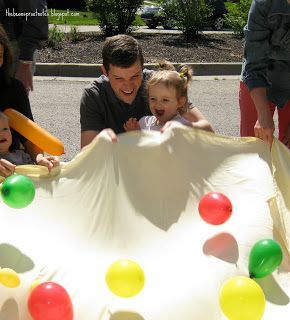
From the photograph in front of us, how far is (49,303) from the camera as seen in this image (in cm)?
217

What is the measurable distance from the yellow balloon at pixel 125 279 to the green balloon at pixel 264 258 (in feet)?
1.57

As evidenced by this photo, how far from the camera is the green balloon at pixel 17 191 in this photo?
8.65 ft

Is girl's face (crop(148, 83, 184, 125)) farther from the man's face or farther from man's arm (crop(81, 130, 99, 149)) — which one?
man's arm (crop(81, 130, 99, 149))

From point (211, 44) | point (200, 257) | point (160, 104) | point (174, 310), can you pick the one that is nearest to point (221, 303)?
point (174, 310)

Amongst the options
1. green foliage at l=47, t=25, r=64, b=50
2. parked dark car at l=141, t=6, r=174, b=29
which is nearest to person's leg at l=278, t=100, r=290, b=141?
green foliage at l=47, t=25, r=64, b=50

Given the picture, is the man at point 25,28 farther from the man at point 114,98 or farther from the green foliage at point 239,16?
the green foliage at point 239,16

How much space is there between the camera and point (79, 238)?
270 centimetres

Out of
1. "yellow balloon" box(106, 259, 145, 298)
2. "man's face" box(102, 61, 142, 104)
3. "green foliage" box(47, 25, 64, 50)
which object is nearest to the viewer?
"yellow balloon" box(106, 259, 145, 298)

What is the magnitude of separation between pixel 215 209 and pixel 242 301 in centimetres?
56

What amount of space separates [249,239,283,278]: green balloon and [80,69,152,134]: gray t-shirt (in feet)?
3.94

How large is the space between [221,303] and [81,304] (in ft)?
1.74

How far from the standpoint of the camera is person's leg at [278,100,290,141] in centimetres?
337

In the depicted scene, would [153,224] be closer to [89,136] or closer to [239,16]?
[89,136]

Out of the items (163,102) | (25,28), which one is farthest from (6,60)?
(163,102)
